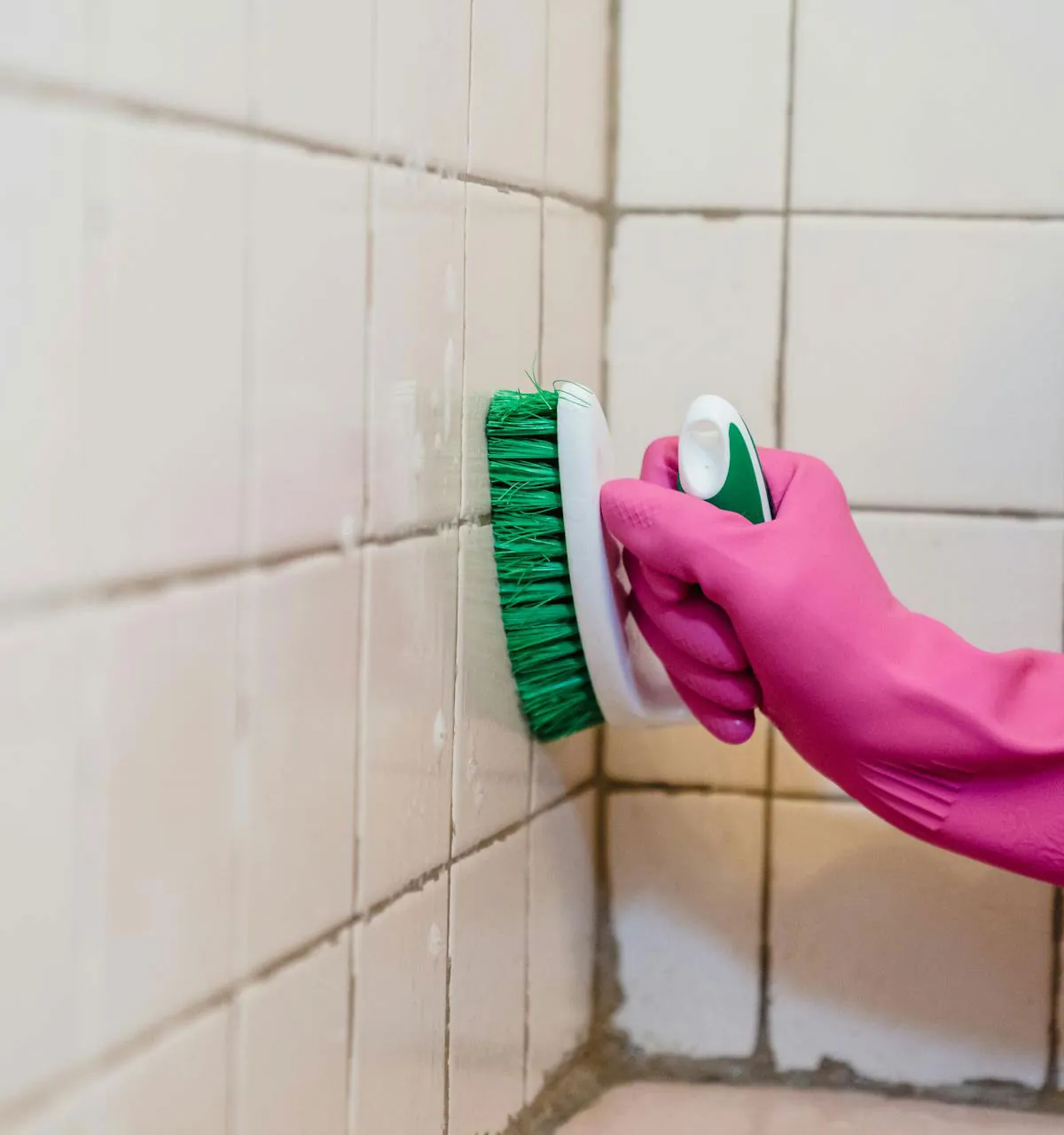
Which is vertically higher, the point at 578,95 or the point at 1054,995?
the point at 578,95

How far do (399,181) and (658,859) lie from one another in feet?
1.67

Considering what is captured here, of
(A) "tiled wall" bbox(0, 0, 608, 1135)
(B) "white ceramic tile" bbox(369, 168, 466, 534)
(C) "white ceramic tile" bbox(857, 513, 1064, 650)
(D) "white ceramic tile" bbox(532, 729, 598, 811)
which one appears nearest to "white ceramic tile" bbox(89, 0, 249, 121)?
(A) "tiled wall" bbox(0, 0, 608, 1135)

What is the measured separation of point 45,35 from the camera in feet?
1.26

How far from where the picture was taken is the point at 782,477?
2.34ft

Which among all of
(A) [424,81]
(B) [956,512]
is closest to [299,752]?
(A) [424,81]

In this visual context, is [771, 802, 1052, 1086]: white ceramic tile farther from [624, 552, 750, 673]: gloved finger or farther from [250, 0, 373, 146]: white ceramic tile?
[250, 0, 373, 146]: white ceramic tile

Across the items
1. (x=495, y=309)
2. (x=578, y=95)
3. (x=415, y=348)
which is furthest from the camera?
(x=578, y=95)

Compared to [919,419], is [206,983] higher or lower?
lower

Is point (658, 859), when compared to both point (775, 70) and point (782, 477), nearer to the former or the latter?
point (782, 477)

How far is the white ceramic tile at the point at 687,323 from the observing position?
90cm

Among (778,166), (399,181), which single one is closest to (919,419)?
(778,166)

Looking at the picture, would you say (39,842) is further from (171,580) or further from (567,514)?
(567,514)

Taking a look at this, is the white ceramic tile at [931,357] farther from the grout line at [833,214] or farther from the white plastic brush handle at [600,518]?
the white plastic brush handle at [600,518]

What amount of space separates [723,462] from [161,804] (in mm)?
343
